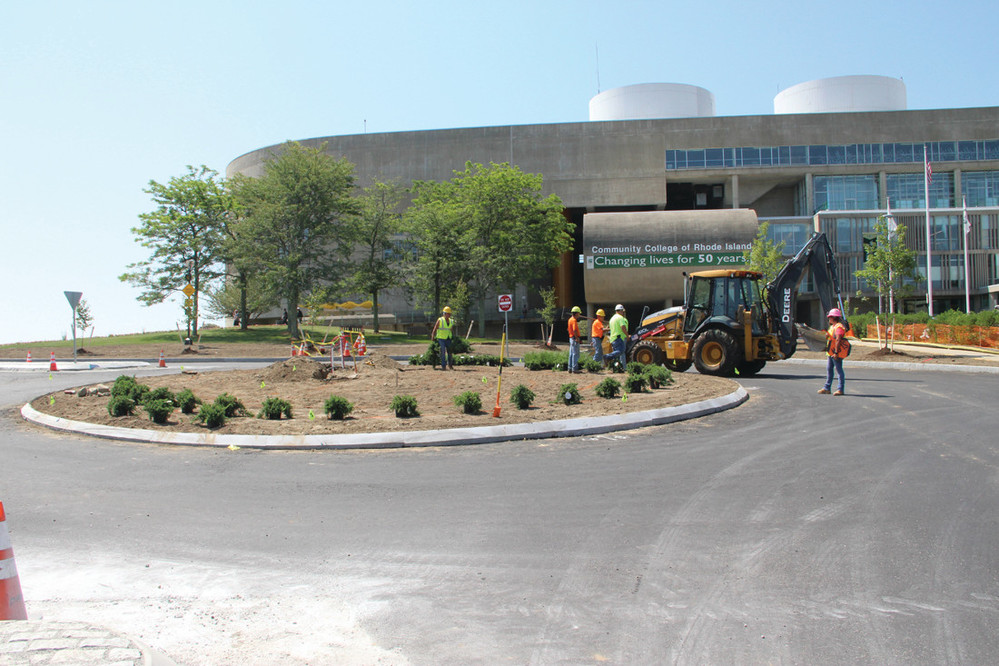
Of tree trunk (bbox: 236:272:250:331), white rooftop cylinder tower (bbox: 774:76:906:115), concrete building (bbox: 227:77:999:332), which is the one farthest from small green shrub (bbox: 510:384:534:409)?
white rooftop cylinder tower (bbox: 774:76:906:115)

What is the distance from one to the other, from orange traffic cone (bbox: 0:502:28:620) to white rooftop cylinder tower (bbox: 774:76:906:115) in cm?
7970

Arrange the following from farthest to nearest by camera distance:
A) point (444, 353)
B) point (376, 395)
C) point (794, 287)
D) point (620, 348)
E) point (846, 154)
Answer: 1. point (846, 154)
2. point (794, 287)
3. point (444, 353)
4. point (620, 348)
5. point (376, 395)

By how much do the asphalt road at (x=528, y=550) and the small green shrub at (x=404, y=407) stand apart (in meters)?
1.96

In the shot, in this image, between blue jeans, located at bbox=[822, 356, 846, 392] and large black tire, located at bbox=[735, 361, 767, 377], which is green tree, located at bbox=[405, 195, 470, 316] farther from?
blue jeans, located at bbox=[822, 356, 846, 392]

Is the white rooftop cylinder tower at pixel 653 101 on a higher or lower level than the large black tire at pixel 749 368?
higher

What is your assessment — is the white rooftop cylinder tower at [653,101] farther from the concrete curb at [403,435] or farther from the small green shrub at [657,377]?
the concrete curb at [403,435]

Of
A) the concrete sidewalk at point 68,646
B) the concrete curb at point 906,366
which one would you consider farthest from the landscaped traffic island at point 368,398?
the concrete curb at point 906,366

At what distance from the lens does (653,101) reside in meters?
72.6

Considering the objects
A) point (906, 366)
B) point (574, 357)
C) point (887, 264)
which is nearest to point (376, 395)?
point (574, 357)

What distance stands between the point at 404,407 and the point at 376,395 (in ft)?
10.1

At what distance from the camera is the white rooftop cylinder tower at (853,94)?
71.2 meters

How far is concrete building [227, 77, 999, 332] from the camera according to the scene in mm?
57312

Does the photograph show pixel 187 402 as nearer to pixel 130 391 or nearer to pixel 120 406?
pixel 120 406

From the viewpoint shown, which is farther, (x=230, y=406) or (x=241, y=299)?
(x=241, y=299)
